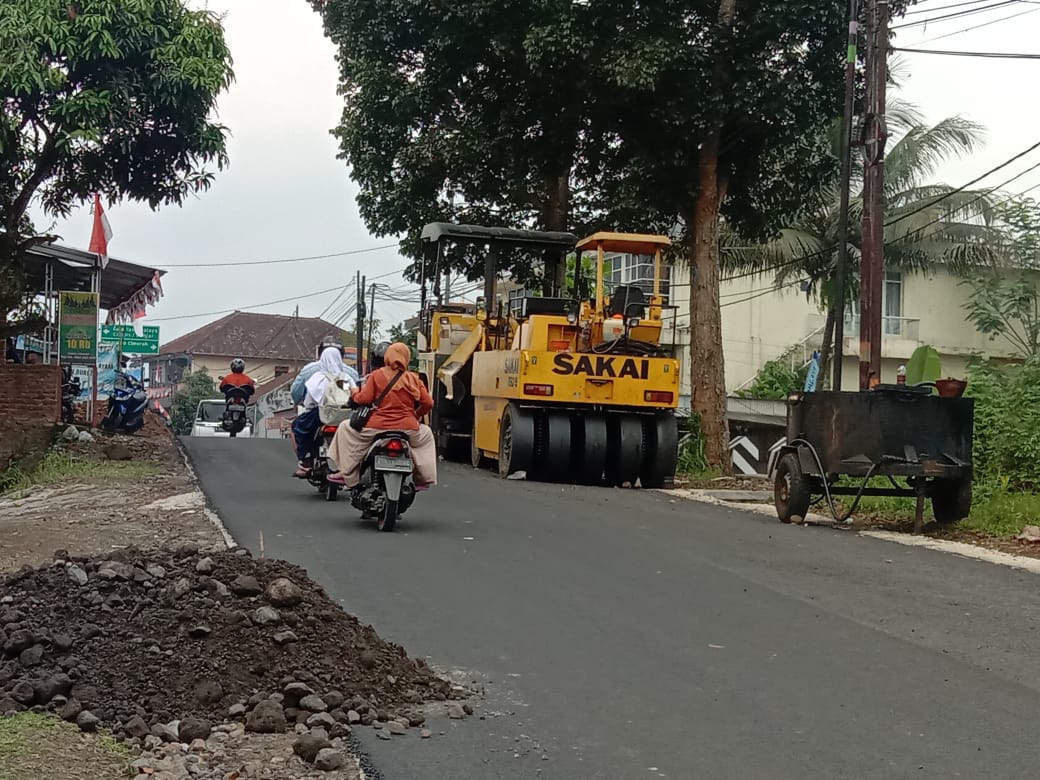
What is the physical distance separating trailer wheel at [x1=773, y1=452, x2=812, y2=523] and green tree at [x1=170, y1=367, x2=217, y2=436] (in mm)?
53707

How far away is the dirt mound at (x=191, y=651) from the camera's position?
495 cm

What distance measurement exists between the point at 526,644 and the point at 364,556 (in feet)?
9.45

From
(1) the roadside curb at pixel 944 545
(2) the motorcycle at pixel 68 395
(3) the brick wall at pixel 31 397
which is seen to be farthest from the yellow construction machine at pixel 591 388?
(2) the motorcycle at pixel 68 395

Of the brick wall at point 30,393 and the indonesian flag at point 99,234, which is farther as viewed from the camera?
the indonesian flag at point 99,234

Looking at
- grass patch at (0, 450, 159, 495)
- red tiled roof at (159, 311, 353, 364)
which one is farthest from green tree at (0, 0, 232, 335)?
red tiled roof at (159, 311, 353, 364)

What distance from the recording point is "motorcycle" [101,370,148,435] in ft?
70.7

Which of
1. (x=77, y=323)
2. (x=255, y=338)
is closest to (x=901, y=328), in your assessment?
(x=77, y=323)

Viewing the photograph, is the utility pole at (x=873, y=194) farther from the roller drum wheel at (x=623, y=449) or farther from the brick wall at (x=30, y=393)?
the brick wall at (x=30, y=393)

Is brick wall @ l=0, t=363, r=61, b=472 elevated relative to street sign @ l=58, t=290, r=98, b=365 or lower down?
lower down

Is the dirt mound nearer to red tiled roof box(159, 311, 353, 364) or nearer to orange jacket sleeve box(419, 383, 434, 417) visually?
orange jacket sleeve box(419, 383, 434, 417)

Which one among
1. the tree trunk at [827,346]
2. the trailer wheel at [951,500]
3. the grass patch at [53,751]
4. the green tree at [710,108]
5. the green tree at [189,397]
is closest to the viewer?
the grass patch at [53,751]

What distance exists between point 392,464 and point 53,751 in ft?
20.2

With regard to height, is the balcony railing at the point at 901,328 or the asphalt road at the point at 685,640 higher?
the balcony railing at the point at 901,328

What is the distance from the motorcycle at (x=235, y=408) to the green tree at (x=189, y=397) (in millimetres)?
38404
